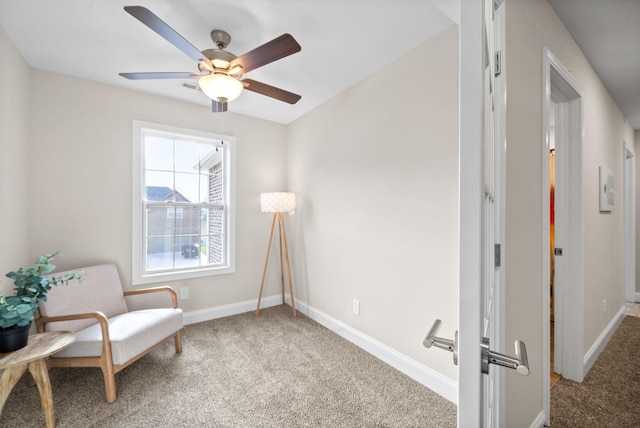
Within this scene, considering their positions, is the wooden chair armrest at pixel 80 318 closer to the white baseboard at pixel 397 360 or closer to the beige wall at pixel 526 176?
the white baseboard at pixel 397 360

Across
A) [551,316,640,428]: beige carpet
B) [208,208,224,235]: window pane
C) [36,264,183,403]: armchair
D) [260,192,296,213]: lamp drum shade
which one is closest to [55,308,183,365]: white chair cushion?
[36,264,183,403]: armchair

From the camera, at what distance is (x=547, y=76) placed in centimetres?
159

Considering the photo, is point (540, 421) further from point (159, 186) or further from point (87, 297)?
point (159, 186)

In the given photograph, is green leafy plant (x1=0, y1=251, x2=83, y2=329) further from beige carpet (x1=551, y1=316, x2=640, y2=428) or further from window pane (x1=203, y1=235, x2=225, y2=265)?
beige carpet (x1=551, y1=316, x2=640, y2=428)

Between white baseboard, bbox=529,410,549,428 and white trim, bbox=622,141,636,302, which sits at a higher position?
white trim, bbox=622,141,636,302

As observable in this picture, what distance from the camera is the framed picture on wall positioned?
2.45 meters

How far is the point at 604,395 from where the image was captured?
1937mm

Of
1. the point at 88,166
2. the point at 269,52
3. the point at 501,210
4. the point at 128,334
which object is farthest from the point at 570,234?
the point at 88,166

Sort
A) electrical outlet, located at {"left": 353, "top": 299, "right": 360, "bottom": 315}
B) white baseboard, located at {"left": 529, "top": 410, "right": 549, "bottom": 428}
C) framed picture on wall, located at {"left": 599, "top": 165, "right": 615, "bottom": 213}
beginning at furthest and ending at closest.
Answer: electrical outlet, located at {"left": 353, "top": 299, "right": 360, "bottom": 315} → framed picture on wall, located at {"left": 599, "top": 165, "right": 615, "bottom": 213} → white baseboard, located at {"left": 529, "top": 410, "right": 549, "bottom": 428}

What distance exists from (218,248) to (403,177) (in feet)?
7.83

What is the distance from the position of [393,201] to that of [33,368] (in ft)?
8.51

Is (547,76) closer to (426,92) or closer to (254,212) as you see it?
(426,92)

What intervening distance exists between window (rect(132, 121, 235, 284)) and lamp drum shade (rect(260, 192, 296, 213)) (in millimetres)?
438

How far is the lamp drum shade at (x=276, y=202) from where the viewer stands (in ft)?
10.8
